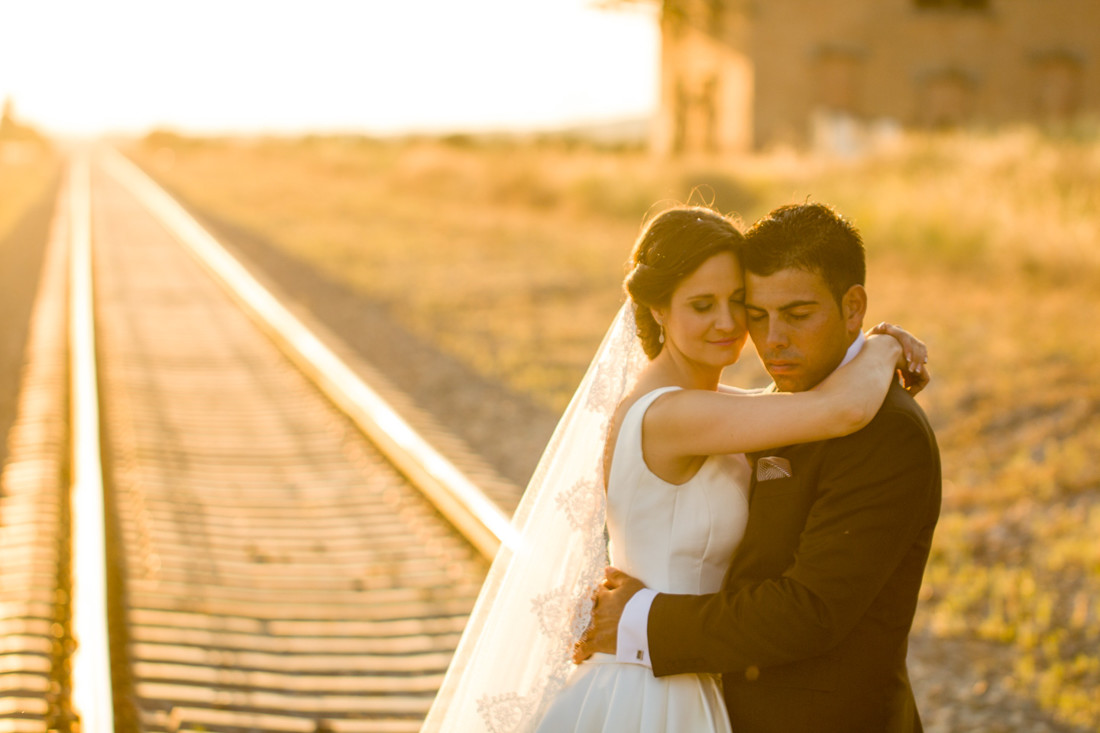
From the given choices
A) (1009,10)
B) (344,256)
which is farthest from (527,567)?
(1009,10)

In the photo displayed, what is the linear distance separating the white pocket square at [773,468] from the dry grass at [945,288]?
0.84m

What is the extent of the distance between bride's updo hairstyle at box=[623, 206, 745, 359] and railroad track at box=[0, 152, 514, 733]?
2.41 meters

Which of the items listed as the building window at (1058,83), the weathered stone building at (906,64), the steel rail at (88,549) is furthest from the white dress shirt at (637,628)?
the building window at (1058,83)

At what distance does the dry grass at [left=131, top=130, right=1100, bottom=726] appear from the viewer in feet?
16.8

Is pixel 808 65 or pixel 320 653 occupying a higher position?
pixel 808 65

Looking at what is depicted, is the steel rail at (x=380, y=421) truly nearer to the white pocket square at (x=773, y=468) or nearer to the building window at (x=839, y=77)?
the white pocket square at (x=773, y=468)

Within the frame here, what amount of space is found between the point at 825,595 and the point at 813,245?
64 centimetres

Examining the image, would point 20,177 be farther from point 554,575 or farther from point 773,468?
point 773,468

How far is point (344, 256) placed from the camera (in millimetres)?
18344

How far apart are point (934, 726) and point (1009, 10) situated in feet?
102

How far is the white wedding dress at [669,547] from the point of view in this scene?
2.11 meters

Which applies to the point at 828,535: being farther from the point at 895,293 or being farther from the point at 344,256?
the point at 344,256

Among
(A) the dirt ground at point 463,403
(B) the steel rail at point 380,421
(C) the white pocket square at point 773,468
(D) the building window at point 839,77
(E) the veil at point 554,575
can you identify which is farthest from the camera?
(D) the building window at point 839,77

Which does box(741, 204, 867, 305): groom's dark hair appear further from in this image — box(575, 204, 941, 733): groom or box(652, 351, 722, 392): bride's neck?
box(652, 351, 722, 392): bride's neck
